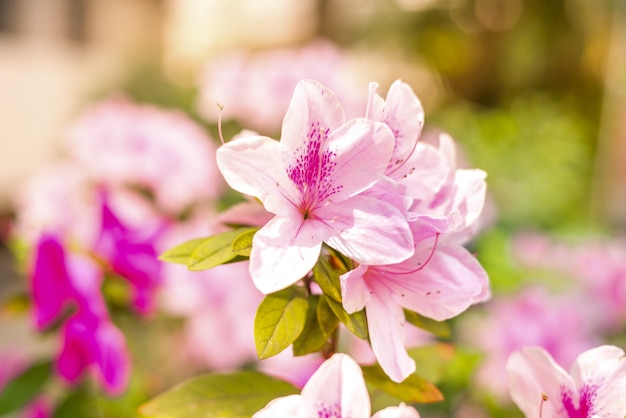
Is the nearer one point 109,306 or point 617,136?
point 109,306

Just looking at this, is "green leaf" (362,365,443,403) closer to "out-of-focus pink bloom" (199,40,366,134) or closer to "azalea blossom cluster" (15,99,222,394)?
"azalea blossom cluster" (15,99,222,394)

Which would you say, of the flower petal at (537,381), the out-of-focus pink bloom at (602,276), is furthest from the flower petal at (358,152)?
the out-of-focus pink bloom at (602,276)

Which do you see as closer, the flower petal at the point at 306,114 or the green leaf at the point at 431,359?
the flower petal at the point at 306,114

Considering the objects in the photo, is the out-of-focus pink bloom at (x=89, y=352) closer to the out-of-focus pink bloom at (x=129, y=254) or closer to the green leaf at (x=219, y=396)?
the out-of-focus pink bloom at (x=129, y=254)

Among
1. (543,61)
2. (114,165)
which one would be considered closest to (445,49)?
(543,61)

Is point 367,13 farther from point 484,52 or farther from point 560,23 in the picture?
point 560,23

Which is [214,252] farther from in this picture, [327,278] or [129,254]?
[129,254]

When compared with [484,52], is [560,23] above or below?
above
